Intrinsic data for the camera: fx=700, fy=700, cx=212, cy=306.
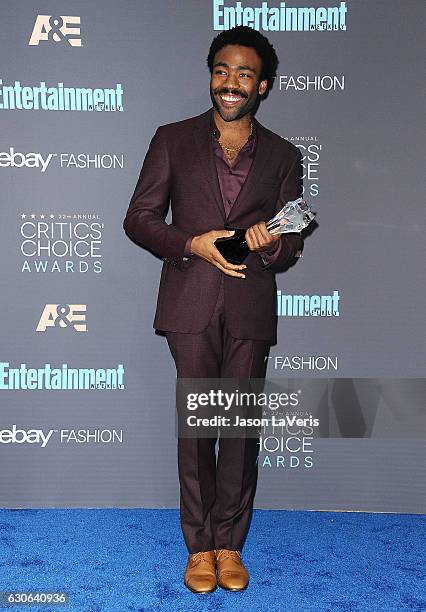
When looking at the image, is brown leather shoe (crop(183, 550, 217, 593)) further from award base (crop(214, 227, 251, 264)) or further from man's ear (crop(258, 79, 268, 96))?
man's ear (crop(258, 79, 268, 96))

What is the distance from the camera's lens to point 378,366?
3.55m

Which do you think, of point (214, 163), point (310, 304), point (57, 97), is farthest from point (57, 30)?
point (310, 304)

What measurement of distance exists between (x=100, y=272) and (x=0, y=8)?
4.44 ft

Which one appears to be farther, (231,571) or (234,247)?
(231,571)

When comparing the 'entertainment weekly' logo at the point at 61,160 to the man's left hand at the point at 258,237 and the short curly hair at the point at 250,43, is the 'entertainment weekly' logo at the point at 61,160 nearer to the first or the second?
the short curly hair at the point at 250,43

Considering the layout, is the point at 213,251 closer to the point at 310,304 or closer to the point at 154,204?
the point at 154,204

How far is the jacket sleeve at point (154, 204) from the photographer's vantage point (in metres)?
2.68

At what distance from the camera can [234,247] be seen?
2.57 meters

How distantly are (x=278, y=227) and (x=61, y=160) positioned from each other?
4.69ft

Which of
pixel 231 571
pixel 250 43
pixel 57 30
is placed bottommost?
pixel 231 571

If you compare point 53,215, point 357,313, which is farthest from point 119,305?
point 357,313

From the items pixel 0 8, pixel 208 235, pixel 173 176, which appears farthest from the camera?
pixel 0 8

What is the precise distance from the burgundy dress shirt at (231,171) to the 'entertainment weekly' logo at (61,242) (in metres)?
0.95

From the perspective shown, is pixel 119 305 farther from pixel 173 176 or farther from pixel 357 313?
pixel 357 313
